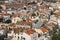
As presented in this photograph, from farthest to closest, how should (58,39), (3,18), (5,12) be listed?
(5,12)
(3,18)
(58,39)

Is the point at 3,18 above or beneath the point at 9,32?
beneath

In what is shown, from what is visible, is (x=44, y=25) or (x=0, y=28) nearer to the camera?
(x=0, y=28)

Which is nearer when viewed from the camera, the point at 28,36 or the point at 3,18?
the point at 28,36

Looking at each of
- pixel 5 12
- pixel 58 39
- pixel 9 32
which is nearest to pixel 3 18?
pixel 5 12

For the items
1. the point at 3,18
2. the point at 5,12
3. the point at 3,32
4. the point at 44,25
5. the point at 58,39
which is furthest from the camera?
the point at 5,12

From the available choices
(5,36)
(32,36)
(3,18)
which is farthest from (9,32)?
(3,18)

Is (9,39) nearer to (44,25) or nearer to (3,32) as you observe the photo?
(3,32)

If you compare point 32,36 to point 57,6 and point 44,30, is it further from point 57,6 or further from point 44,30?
point 57,6

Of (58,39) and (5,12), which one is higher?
(58,39)

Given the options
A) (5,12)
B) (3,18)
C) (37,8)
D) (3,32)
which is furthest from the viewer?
(37,8)
